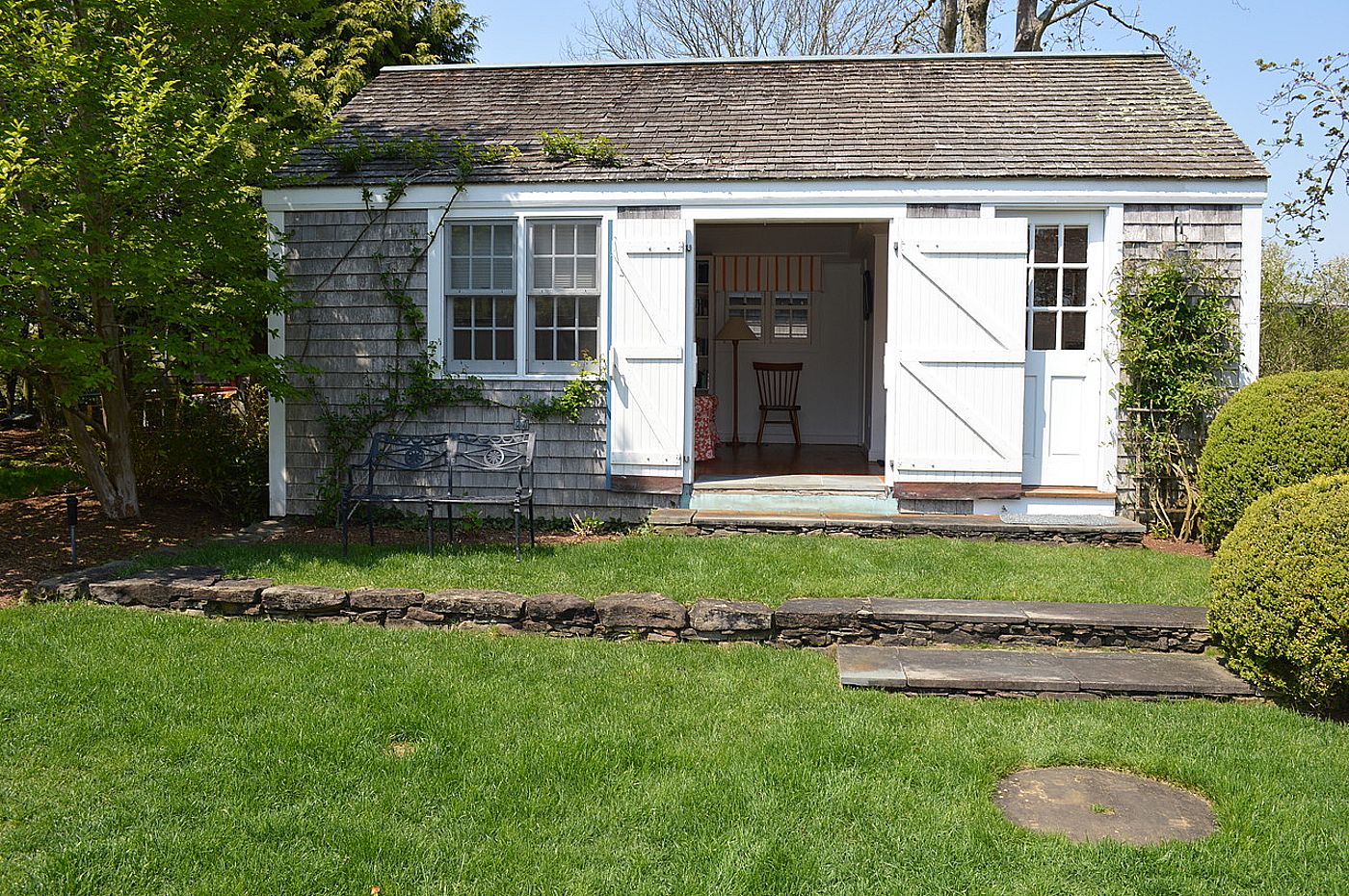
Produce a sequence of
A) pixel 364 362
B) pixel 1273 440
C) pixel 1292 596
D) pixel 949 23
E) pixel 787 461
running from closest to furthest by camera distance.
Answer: pixel 1292 596, pixel 1273 440, pixel 364 362, pixel 787 461, pixel 949 23

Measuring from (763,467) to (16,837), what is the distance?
25.0 ft

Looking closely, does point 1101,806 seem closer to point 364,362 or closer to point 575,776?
point 575,776

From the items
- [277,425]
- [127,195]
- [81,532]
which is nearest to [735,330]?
[277,425]

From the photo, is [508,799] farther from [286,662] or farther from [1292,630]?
[1292,630]

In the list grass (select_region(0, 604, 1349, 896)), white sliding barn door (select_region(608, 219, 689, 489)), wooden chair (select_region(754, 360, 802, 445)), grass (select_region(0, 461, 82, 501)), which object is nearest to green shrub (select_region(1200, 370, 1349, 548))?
grass (select_region(0, 604, 1349, 896))

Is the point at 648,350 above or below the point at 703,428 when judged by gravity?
above

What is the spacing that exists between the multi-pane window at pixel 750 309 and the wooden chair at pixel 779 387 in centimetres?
50

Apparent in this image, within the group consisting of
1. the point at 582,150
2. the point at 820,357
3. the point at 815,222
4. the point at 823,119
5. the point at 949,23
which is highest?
the point at 949,23

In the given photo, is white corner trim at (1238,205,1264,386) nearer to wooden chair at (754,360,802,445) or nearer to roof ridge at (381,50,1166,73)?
roof ridge at (381,50,1166,73)

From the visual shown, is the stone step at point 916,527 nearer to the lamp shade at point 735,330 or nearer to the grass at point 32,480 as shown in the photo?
the lamp shade at point 735,330

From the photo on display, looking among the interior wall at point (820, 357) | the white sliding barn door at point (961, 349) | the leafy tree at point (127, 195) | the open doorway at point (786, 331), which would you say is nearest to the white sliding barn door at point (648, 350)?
the white sliding barn door at point (961, 349)

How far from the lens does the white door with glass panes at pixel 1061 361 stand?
27.9 ft

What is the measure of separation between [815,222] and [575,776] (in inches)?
241

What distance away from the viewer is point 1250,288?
26.9ft
